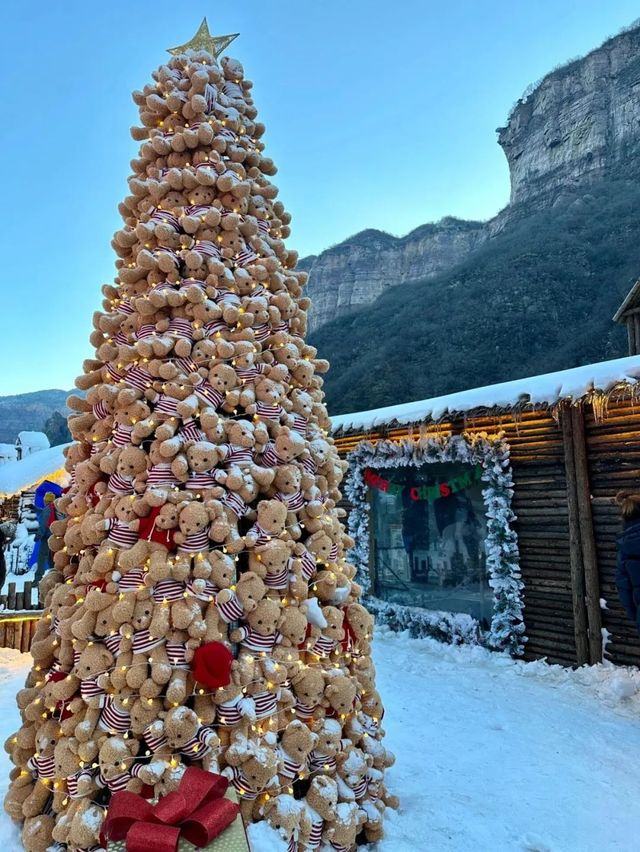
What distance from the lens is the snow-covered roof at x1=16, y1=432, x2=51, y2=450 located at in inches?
1139

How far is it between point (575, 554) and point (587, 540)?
24cm

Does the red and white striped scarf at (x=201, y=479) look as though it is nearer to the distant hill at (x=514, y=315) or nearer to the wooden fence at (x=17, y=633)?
the wooden fence at (x=17, y=633)

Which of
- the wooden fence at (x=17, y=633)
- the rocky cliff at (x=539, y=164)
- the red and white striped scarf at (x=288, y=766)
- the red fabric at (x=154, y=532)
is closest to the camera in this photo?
the red and white striped scarf at (x=288, y=766)

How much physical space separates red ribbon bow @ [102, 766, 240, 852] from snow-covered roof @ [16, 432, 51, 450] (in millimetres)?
30787

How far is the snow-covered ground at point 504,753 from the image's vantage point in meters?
2.91

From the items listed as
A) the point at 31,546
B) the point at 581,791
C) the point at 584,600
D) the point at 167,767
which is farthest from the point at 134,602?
the point at 31,546

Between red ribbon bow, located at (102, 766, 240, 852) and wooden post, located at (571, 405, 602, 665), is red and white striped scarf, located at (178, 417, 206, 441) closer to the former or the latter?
red ribbon bow, located at (102, 766, 240, 852)

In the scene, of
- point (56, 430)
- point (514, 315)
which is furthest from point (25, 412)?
point (514, 315)

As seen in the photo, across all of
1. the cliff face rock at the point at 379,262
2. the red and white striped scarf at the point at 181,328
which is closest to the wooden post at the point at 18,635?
the red and white striped scarf at the point at 181,328

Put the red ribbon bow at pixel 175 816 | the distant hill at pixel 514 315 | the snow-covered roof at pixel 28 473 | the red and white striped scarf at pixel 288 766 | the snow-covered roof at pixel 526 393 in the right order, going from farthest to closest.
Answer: the distant hill at pixel 514 315
the snow-covered roof at pixel 28 473
the snow-covered roof at pixel 526 393
the red and white striped scarf at pixel 288 766
the red ribbon bow at pixel 175 816

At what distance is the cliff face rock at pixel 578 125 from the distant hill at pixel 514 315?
13.7 feet

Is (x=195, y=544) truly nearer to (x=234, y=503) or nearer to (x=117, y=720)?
(x=234, y=503)

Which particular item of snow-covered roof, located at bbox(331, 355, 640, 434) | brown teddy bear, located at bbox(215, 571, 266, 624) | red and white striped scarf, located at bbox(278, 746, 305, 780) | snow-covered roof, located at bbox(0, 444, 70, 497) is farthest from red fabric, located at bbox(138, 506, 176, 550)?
snow-covered roof, located at bbox(0, 444, 70, 497)

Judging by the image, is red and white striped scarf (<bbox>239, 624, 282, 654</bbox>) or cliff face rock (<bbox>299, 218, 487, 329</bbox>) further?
cliff face rock (<bbox>299, 218, 487, 329</bbox>)
